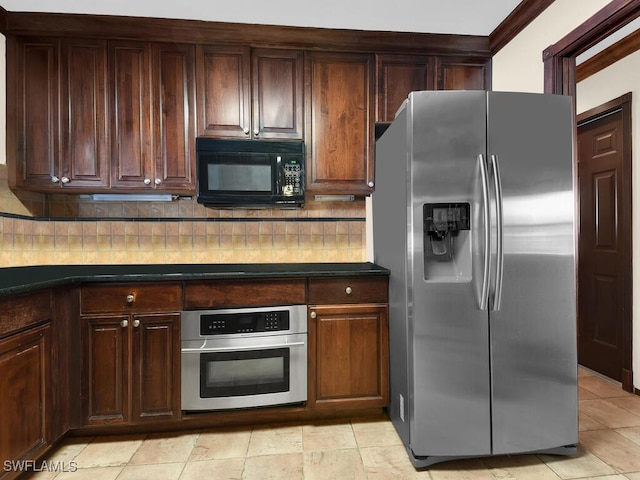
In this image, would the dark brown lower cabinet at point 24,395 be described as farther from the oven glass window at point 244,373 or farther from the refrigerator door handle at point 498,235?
the refrigerator door handle at point 498,235

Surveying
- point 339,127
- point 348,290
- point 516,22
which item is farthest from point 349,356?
point 516,22

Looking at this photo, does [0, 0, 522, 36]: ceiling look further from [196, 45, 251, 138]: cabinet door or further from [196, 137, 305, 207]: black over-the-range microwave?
[196, 137, 305, 207]: black over-the-range microwave

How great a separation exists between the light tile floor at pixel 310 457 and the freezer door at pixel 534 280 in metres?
0.13

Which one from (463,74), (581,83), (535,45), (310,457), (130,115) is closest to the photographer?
(310,457)

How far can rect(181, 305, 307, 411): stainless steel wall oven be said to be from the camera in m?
1.93

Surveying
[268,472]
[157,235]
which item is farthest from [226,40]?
[268,472]

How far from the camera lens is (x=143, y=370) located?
1896mm

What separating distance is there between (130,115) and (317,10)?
1.32 metres

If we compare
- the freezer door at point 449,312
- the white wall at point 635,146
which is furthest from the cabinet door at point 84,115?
the white wall at point 635,146

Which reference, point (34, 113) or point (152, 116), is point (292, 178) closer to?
point (152, 116)

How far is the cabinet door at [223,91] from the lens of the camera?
7.53 ft

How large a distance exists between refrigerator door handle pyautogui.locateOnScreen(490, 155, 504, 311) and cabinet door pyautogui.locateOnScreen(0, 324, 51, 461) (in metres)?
2.05

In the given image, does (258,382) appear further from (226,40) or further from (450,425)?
(226,40)

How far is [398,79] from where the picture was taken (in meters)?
2.43
